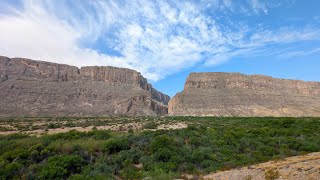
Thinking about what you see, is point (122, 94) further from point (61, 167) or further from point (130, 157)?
point (61, 167)

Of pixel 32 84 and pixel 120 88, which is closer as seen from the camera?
pixel 32 84

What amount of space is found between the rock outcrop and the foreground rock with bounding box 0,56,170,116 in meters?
21.9

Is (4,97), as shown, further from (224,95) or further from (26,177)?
(26,177)

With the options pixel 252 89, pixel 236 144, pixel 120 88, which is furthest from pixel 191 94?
pixel 236 144

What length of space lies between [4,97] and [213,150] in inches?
4274

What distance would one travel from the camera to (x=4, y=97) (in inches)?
4188

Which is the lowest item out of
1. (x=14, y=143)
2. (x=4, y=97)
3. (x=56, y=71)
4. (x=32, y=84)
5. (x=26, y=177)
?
(x=26, y=177)

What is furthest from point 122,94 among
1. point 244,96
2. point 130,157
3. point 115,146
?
point 130,157

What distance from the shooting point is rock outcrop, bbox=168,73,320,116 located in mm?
112312

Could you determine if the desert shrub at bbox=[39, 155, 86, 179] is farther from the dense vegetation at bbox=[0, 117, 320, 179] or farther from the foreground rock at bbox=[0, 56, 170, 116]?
the foreground rock at bbox=[0, 56, 170, 116]

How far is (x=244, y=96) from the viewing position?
12325 centimetres

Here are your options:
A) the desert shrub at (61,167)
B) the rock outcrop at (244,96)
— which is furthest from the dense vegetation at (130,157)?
the rock outcrop at (244,96)

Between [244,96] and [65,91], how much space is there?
80.1 meters

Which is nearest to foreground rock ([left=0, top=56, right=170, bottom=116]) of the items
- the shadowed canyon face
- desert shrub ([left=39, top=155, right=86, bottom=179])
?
the shadowed canyon face
